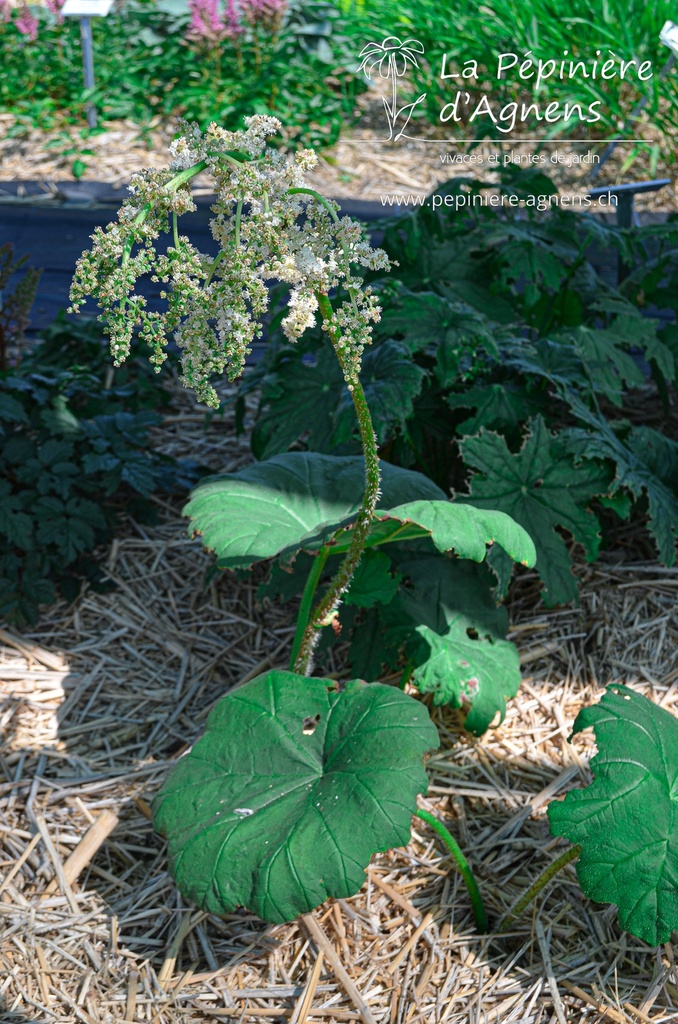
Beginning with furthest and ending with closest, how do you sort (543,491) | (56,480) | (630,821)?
(56,480)
(543,491)
(630,821)

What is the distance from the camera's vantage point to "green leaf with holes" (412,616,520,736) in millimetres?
1991

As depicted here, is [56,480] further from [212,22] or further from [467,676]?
[212,22]

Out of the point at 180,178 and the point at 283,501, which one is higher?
the point at 180,178

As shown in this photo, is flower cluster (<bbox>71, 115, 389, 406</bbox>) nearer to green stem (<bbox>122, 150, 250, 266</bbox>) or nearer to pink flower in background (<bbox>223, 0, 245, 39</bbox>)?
green stem (<bbox>122, 150, 250, 266</bbox>)

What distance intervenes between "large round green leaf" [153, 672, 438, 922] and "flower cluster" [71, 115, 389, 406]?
559mm

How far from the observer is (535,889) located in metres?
1.74

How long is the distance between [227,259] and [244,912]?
114 centimetres

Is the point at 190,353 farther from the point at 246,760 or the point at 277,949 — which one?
the point at 277,949

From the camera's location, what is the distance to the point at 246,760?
1.66m

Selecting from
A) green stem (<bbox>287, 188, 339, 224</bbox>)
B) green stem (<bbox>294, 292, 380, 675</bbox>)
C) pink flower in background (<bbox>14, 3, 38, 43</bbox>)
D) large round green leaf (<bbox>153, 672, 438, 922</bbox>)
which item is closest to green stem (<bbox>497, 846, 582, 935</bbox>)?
large round green leaf (<bbox>153, 672, 438, 922</bbox>)

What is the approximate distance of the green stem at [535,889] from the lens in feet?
5.55

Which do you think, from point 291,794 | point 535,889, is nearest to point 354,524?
point 291,794

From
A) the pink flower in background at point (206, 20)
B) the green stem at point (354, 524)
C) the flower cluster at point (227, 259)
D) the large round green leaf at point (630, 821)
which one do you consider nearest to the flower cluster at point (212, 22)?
the pink flower in background at point (206, 20)

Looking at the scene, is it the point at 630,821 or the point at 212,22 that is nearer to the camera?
the point at 630,821
